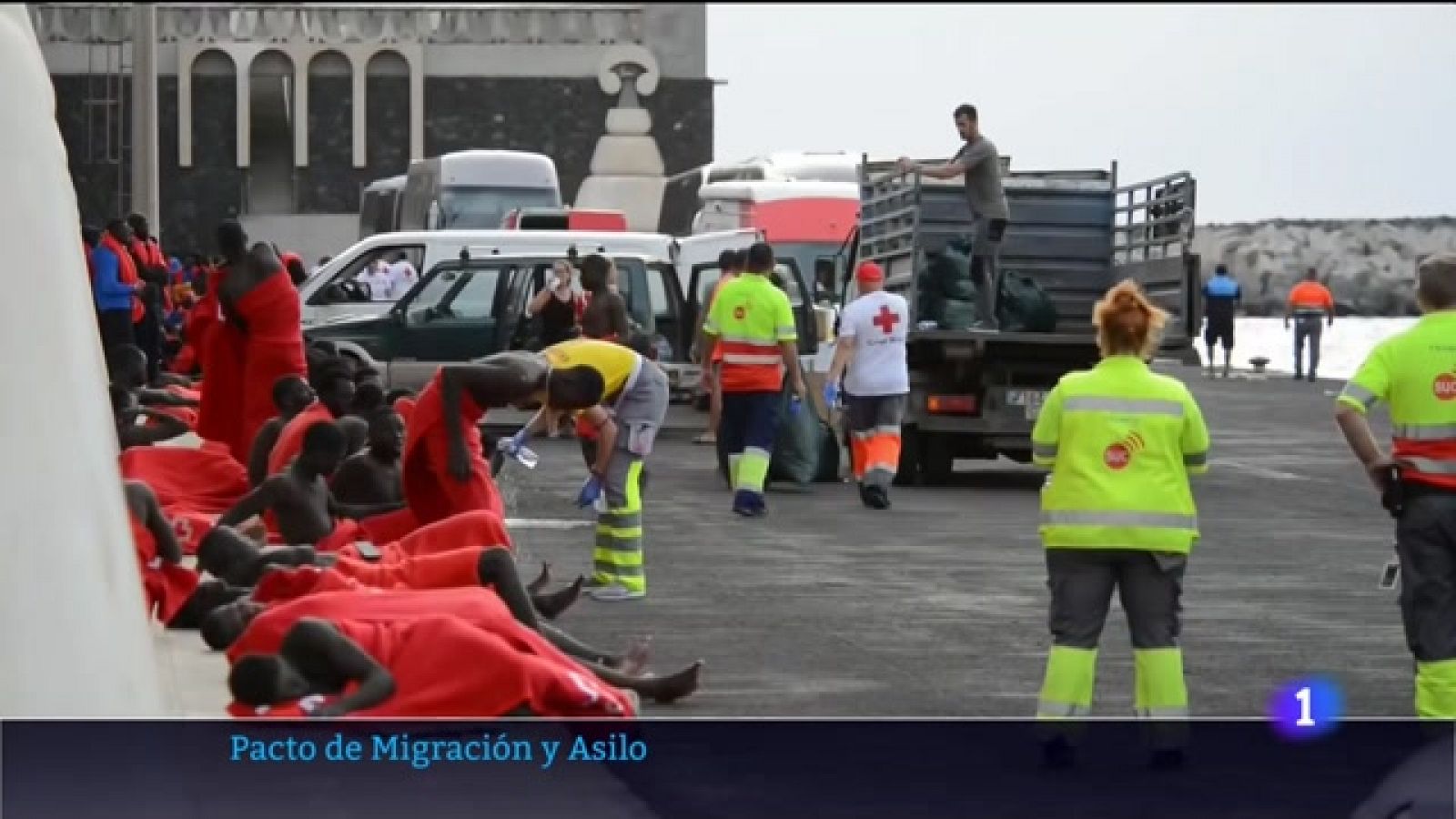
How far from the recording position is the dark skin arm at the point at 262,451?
657 inches

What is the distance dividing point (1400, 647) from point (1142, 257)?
39.1 ft

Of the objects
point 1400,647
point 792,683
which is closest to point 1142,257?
point 1400,647

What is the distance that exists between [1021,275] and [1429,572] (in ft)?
46.9

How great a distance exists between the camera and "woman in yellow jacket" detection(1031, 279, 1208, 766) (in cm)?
1087

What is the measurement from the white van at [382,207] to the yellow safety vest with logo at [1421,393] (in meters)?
42.3

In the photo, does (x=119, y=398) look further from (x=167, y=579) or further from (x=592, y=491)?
(x=167, y=579)

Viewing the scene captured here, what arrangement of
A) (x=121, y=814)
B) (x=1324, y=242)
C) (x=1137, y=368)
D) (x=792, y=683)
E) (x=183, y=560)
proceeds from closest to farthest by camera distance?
1. (x=121, y=814)
2. (x=1137, y=368)
3. (x=792, y=683)
4. (x=183, y=560)
5. (x=1324, y=242)

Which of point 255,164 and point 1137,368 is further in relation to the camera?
point 255,164

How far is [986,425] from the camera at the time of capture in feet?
80.3

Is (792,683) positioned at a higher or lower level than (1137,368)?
lower

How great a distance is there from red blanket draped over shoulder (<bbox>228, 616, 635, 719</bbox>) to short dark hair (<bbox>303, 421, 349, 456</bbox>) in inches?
170

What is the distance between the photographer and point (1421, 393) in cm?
1177

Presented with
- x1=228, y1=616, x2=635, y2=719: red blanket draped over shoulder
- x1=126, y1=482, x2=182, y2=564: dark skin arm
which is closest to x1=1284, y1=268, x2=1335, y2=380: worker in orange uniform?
x1=126, y1=482, x2=182, y2=564: dark skin arm

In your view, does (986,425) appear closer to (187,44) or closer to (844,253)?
(844,253)
